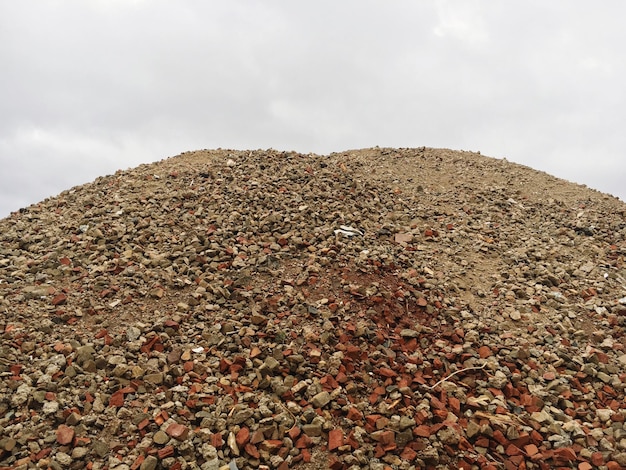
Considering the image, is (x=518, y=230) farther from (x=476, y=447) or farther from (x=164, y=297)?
(x=164, y=297)

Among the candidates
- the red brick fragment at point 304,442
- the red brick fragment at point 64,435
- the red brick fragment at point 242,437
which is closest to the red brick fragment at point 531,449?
the red brick fragment at point 304,442

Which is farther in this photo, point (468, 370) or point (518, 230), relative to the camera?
point (518, 230)

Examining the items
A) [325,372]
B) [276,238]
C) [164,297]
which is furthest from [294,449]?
[276,238]

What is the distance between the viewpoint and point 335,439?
416 cm

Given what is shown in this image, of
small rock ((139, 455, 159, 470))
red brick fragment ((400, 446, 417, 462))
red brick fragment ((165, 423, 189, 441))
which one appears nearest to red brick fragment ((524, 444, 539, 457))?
red brick fragment ((400, 446, 417, 462))

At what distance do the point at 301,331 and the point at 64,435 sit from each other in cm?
259

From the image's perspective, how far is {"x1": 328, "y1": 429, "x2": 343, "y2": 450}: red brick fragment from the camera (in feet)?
13.5

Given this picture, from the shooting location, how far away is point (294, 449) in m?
4.07

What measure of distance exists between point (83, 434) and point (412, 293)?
170 inches

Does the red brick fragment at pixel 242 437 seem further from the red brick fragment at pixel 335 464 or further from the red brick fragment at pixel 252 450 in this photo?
the red brick fragment at pixel 335 464

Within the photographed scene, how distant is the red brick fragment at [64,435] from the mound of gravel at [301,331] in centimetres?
2

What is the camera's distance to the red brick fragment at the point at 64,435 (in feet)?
13.3

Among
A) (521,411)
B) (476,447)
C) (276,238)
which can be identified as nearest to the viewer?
(476,447)

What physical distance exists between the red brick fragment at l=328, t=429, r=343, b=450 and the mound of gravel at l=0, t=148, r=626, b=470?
13mm
